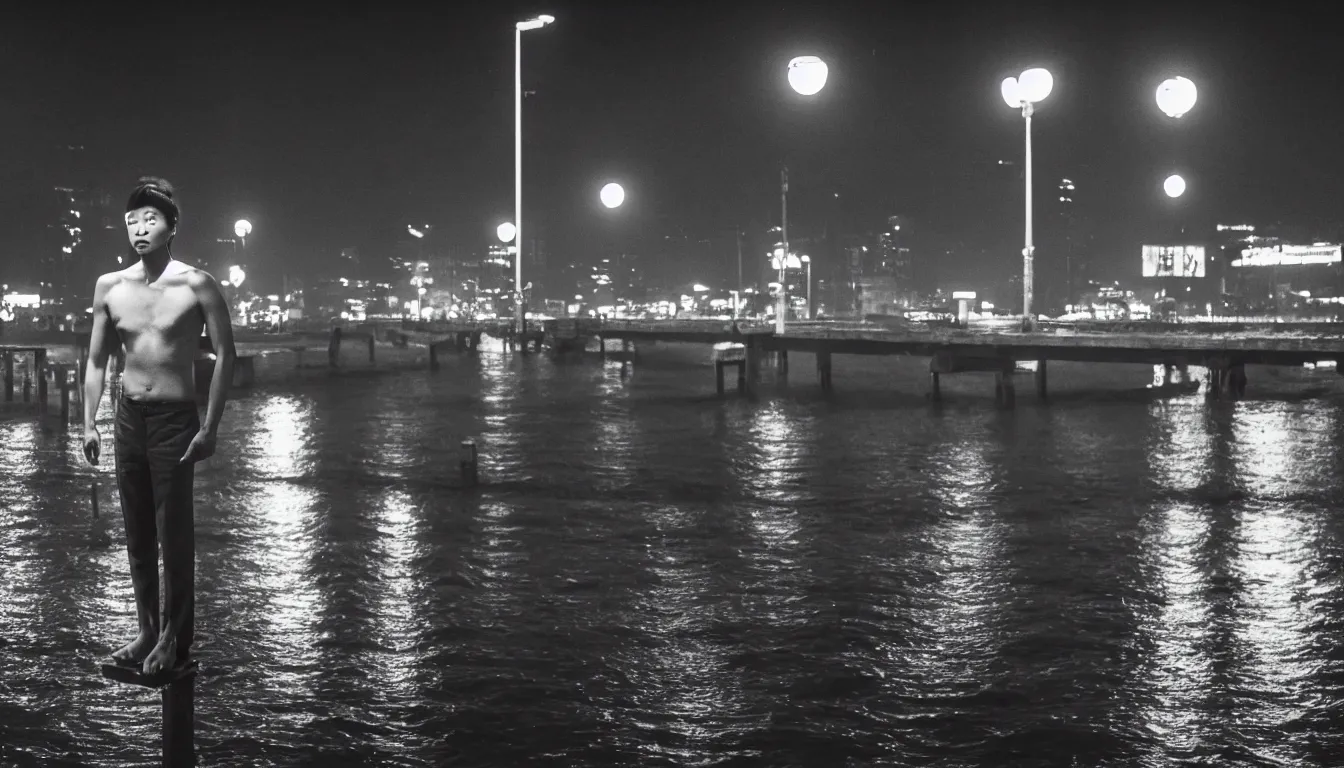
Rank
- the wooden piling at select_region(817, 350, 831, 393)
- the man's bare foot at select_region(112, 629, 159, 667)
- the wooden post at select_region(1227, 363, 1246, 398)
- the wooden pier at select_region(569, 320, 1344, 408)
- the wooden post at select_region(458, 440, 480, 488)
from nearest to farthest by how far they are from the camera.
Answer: the man's bare foot at select_region(112, 629, 159, 667) < the wooden post at select_region(458, 440, 480, 488) < the wooden pier at select_region(569, 320, 1344, 408) < the wooden post at select_region(1227, 363, 1246, 398) < the wooden piling at select_region(817, 350, 831, 393)

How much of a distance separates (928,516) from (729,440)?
9548mm

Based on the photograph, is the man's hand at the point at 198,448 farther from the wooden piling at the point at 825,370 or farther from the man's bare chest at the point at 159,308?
the wooden piling at the point at 825,370

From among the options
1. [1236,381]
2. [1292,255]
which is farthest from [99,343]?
[1292,255]

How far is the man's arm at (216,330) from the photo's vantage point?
4.96 meters

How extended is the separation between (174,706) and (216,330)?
155 centimetres

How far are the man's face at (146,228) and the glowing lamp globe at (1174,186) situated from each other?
85.1 feet

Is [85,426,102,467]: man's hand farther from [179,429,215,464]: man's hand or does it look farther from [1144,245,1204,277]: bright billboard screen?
[1144,245,1204,277]: bright billboard screen

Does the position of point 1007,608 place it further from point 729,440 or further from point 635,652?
point 729,440

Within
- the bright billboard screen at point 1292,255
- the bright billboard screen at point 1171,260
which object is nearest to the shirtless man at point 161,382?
the bright billboard screen at point 1171,260

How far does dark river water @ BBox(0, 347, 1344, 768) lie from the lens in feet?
21.4

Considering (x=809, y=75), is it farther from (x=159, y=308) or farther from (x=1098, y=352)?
(x=1098, y=352)

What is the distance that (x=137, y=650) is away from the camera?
5.16 meters

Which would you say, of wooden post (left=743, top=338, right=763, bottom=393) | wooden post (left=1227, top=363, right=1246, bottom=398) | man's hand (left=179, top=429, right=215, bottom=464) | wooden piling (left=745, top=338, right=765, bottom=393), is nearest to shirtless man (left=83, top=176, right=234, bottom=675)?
man's hand (left=179, top=429, right=215, bottom=464)

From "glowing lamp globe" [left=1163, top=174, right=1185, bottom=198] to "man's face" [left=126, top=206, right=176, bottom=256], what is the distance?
25952 millimetres
